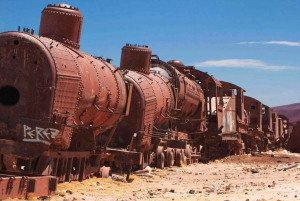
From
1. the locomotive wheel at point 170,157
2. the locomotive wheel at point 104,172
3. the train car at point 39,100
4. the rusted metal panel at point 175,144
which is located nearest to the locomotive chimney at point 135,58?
the rusted metal panel at point 175,144

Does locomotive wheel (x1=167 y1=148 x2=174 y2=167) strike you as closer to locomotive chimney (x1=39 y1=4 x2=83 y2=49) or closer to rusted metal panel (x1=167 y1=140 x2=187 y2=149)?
rusted metal panel (x1=167 y1=140 x2=187 y2=149)

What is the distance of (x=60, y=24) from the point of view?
455 inches

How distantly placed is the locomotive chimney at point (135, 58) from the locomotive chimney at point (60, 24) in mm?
5967

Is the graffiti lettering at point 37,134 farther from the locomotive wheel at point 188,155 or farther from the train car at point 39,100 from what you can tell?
the locomotive wheel at point 188,155

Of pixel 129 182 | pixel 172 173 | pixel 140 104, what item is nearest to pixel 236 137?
pixel 172 173

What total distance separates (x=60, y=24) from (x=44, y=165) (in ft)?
12.4

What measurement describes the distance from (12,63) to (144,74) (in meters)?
8.54

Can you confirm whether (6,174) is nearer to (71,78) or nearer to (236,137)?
(71,78)

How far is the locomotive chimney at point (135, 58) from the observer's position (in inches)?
694

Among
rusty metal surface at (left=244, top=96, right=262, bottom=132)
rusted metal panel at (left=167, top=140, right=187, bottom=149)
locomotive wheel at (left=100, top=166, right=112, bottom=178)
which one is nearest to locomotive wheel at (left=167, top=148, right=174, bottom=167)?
rusted metal panel at (left=167, top=140, right=187, bottom=149)

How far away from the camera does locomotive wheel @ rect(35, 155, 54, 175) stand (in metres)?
9.45

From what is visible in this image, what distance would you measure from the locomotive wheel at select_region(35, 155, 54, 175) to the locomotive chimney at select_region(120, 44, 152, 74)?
8.34m

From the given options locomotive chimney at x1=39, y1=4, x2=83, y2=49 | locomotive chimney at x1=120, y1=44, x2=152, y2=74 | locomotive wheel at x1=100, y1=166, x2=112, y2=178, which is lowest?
locomotive wheel at x1=100, y1=166, x2=112, y2=178

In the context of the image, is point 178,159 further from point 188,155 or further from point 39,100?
point 39,100
